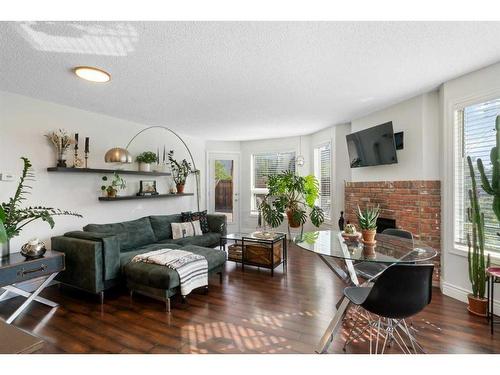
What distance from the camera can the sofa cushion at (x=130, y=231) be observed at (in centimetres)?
336

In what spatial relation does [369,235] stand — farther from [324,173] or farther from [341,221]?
[324,173]

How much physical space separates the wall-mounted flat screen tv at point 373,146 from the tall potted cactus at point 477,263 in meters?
1.08

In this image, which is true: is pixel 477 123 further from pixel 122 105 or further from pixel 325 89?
pixel 122 105

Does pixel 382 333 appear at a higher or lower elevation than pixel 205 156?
lower

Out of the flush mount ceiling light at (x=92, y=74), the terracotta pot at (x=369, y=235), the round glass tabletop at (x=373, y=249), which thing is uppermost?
the flush mount ceiling light at (x=92, y=74)

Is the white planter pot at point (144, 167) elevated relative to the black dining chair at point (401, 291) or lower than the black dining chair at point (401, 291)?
elevated

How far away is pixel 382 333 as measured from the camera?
2.12 metres

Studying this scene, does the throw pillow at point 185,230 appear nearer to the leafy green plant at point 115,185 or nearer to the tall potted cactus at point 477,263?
the leafy green plant at point 115,185

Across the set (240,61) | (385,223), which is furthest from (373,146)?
(240,61)

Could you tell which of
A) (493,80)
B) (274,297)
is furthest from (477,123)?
(274,297)

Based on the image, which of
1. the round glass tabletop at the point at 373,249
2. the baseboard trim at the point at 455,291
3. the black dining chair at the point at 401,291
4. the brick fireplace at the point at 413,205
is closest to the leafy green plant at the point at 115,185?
the round glass tabletop at the point at 373,249

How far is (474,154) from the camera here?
2.70 metres

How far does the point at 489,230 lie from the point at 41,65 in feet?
15.5

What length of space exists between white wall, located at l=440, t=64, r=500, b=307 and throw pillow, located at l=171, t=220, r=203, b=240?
11.5 ft
